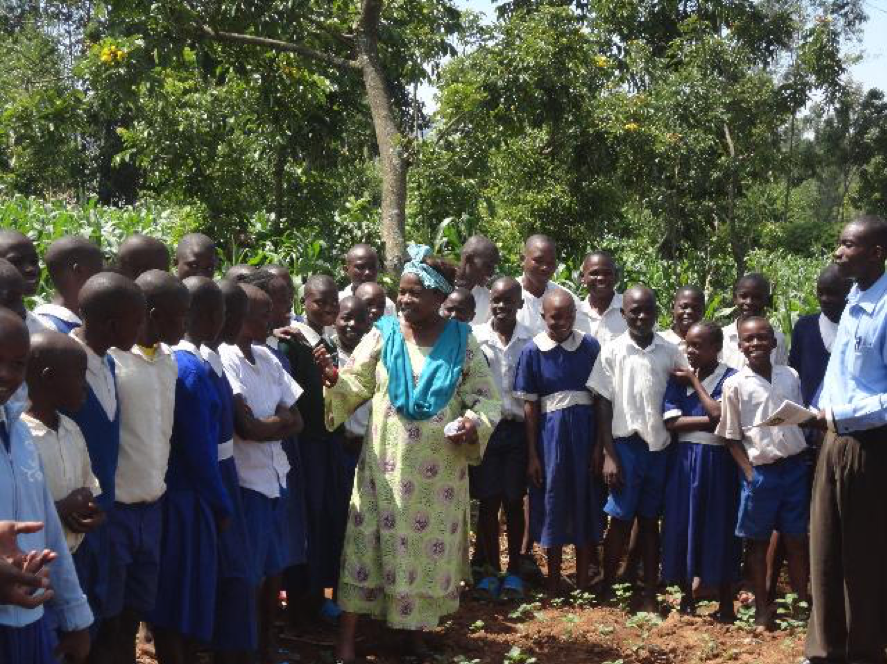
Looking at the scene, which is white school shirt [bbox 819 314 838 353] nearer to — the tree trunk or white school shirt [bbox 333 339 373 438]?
white school shirt [bbox 333 339 373 438]

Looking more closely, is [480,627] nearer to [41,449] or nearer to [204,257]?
[204,257]

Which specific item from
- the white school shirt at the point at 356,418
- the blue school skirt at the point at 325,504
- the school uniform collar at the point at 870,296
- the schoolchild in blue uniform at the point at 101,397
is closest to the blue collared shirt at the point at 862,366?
the school uniform collar at the point at 870,296

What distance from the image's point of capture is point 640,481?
601 cm

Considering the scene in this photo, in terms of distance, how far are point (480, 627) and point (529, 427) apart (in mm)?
1170

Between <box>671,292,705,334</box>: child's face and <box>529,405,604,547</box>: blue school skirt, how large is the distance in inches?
27.6

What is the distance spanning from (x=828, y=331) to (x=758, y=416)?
2.49 ft

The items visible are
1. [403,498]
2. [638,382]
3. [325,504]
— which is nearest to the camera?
[403,498]

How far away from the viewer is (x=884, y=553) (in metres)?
4.84

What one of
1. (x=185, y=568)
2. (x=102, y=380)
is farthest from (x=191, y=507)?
(x=102, y=380)

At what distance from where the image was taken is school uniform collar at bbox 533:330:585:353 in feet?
20.2

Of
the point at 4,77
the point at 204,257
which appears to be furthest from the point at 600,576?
the point at 4,77

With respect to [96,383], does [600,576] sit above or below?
below

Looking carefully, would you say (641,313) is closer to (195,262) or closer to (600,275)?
(600,275)

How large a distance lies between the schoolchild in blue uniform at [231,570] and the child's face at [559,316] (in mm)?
2321
